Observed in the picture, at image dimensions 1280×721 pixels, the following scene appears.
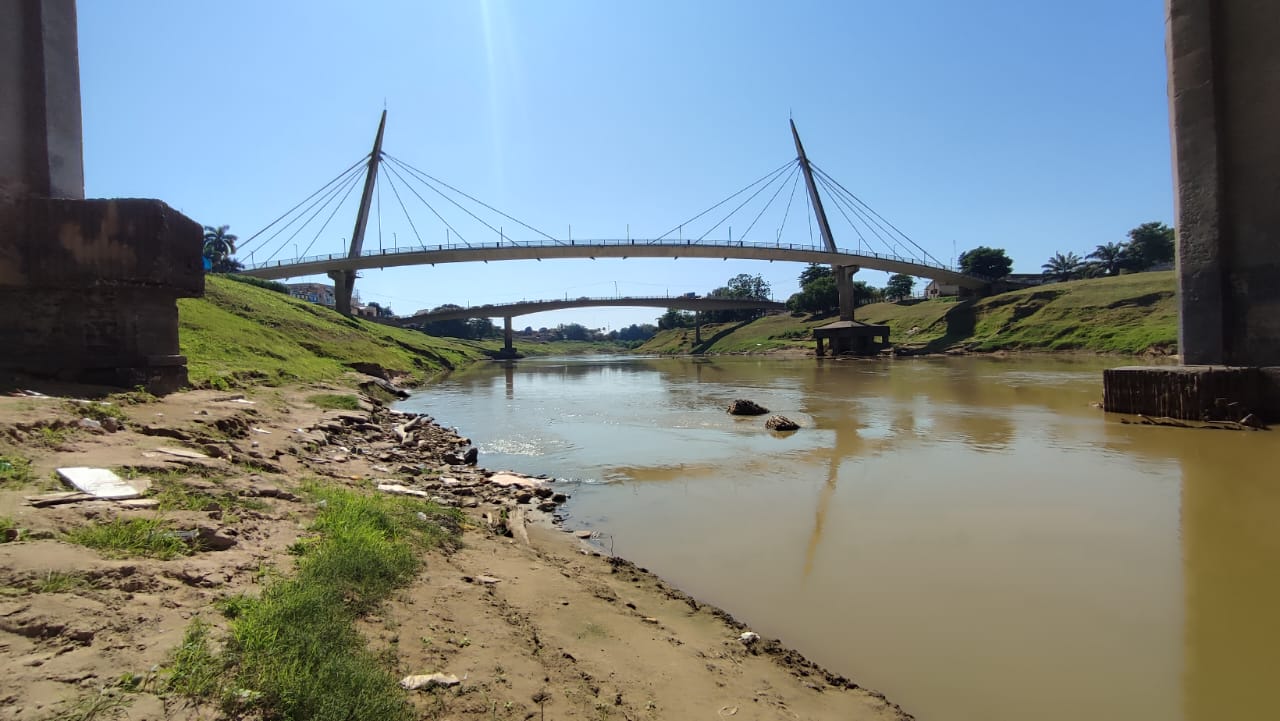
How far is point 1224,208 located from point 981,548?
15.7 metres

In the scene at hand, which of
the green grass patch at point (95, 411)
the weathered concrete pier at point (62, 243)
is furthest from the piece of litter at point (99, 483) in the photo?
the weathered concrete pier at point (62, 243)

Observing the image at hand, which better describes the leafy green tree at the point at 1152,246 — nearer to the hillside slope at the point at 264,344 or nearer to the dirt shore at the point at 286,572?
the hillside slope at the point at 264,344

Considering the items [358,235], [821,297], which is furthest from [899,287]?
[358,235]

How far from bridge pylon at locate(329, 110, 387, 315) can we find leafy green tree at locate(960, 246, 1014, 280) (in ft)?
306

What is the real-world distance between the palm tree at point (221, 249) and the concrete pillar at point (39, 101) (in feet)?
298

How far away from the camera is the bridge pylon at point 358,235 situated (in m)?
72.9

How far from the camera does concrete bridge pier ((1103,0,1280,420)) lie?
48.5 ft

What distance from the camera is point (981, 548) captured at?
6.82 m

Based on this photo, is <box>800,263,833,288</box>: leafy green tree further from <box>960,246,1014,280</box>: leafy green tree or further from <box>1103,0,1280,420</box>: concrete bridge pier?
<box>1103,0,1280,420</box>: concrete bridge pier

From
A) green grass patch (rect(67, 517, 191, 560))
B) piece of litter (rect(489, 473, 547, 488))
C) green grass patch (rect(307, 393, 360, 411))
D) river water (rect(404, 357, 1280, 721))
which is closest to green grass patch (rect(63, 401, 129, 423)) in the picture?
green grass patch (rect(67, 517, 191, 560))

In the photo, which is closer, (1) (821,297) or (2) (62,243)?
(2) (62,243)

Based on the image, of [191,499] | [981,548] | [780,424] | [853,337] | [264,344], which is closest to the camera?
[191,499]

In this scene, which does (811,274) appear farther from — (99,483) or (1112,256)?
(99,483)

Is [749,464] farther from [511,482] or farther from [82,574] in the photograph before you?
[82,574]
